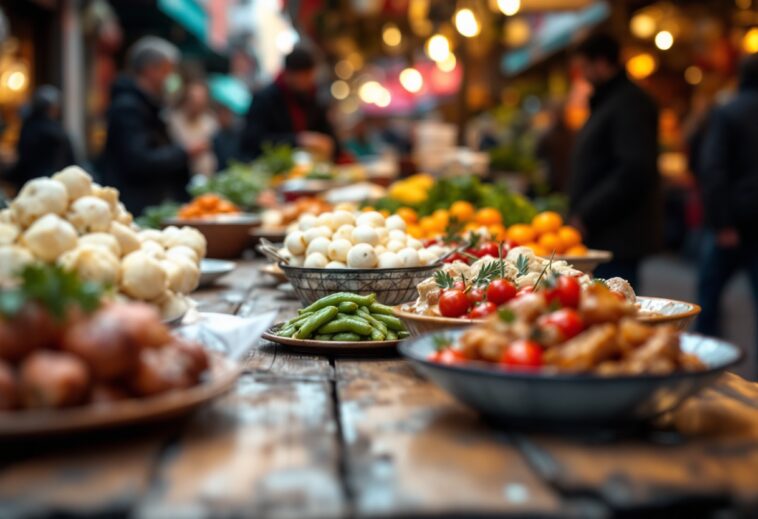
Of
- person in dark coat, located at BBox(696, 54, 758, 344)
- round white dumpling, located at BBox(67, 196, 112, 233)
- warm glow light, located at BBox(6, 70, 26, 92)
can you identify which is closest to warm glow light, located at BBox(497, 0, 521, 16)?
person in dark coat, located at BBox(696, 54, 758, 344)

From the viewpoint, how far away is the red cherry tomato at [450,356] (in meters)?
1.73

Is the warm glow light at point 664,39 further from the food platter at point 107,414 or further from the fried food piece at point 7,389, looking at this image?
the fried food piece at point 7,389

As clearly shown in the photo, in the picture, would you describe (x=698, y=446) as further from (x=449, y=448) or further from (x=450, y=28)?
(x=450, y=28)

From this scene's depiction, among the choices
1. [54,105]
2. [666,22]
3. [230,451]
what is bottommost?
[230,451]

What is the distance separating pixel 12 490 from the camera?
1347 millimetres

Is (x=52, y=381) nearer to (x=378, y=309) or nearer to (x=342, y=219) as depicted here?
(x=378, y=309)

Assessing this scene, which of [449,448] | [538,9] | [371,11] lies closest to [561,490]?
[449,448]

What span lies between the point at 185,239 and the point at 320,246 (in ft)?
1.71

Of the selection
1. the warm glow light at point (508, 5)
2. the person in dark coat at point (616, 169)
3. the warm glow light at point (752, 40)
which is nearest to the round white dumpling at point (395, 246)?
the person in dark coat at point (616, 169)

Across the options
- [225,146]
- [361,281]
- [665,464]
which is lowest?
[665,464]

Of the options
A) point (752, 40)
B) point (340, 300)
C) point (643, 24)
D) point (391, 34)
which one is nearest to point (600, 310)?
point (340, 300)

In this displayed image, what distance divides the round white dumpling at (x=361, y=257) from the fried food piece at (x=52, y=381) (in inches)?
60.0

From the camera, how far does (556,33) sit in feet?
62.0

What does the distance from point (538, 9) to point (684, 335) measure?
11.1m
